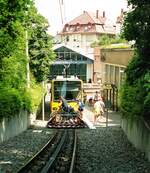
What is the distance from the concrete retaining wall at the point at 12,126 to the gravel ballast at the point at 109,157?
3371 mm

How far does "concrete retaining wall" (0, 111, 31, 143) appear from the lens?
22212 millimetres

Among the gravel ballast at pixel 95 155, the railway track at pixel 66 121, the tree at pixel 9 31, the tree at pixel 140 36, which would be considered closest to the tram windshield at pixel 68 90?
the railway track at pixel 66 121

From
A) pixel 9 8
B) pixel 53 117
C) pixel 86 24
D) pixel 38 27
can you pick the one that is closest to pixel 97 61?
pixel 38 27

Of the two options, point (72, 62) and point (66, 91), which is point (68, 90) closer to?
point (66, 91)

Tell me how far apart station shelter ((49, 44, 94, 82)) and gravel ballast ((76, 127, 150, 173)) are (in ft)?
193

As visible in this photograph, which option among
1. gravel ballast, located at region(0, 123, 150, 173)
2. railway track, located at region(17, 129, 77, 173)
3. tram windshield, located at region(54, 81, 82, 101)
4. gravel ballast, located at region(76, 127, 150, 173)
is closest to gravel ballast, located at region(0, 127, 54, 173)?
gravel ballast, located at region(0, 123, 150, 173)

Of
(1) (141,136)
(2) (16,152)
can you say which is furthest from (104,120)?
(2) (16,152)

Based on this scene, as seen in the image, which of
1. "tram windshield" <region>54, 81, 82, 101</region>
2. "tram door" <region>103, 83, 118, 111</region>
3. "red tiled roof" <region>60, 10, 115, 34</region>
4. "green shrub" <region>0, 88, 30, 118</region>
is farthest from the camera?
"red tiled roof" <region>60, 10, 115, 34</region>

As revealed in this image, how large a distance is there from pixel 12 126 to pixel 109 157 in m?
9.25

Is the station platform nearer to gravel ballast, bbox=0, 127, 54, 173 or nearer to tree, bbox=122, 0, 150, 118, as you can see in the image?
gravel ballast, bbox=0, 127, 54, 173

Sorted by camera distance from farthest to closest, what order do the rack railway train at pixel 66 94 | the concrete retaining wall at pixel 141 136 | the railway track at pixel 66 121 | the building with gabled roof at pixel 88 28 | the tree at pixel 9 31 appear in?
the building with gabled roof at pixel 88 28, the rack railway train at pixel 66 94, the railway track at pixel 66 121, the tree at pixel 9 31, the concrete retaining wall at pixel 141 136

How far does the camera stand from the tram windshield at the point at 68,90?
4047cm

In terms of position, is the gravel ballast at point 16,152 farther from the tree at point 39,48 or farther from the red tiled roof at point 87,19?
the red tiled roof at point 87,19

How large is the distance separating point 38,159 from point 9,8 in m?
8.70
